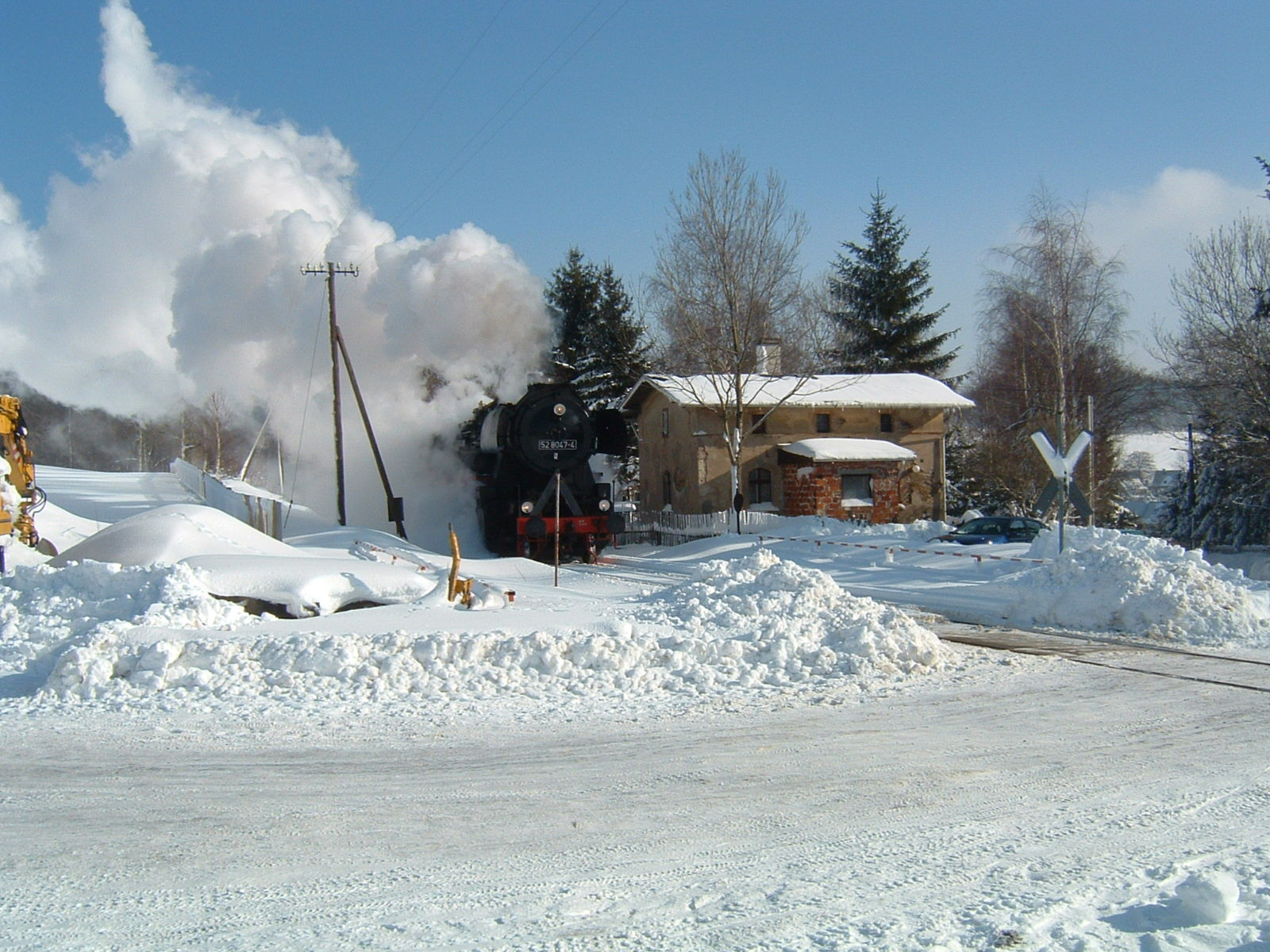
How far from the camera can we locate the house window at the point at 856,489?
32.8m

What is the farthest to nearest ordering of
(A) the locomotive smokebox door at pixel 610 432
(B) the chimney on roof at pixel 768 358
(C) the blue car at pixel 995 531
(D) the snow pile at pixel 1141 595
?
1. (B) the chimney on roof at pixel 768 358
2. (C) the blue car at pixel 995 531
3. (A) the locomotive smokebox door at pixel 610 432
4. (D) the snow pile at pixel 1141 595

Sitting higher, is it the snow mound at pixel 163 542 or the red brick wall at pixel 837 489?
the red brick wall at pixel 837 489

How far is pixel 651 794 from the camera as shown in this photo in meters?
5.69

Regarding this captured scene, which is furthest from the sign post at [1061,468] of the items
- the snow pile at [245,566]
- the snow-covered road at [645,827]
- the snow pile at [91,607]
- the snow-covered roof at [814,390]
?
the snow-covered roof at [814,390]

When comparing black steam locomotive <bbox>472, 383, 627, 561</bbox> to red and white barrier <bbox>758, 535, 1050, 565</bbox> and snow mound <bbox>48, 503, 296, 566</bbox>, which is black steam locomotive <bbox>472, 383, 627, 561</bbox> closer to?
red and white barrier <bbox>758, 535, 1050, 565</bbox>

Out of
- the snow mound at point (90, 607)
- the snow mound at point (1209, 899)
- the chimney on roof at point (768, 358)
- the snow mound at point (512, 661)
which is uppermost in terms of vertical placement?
the chimney on roof at point (768, 358)

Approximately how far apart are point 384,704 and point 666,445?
28.2m

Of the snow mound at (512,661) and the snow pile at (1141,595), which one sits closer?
the snow mound at (512,661)

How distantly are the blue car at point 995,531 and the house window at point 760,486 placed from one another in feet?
25.5

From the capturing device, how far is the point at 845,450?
32.2 metres

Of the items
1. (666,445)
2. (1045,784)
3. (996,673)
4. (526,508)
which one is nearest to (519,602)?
(996,673)

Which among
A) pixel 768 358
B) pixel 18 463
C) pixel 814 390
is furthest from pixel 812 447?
pixel 18 463

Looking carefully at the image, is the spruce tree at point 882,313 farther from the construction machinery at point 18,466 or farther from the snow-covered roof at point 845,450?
the construction machinery at point 18,466

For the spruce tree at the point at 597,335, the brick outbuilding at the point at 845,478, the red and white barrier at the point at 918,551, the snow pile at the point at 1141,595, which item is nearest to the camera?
the snow pile at the point at 1141,595
